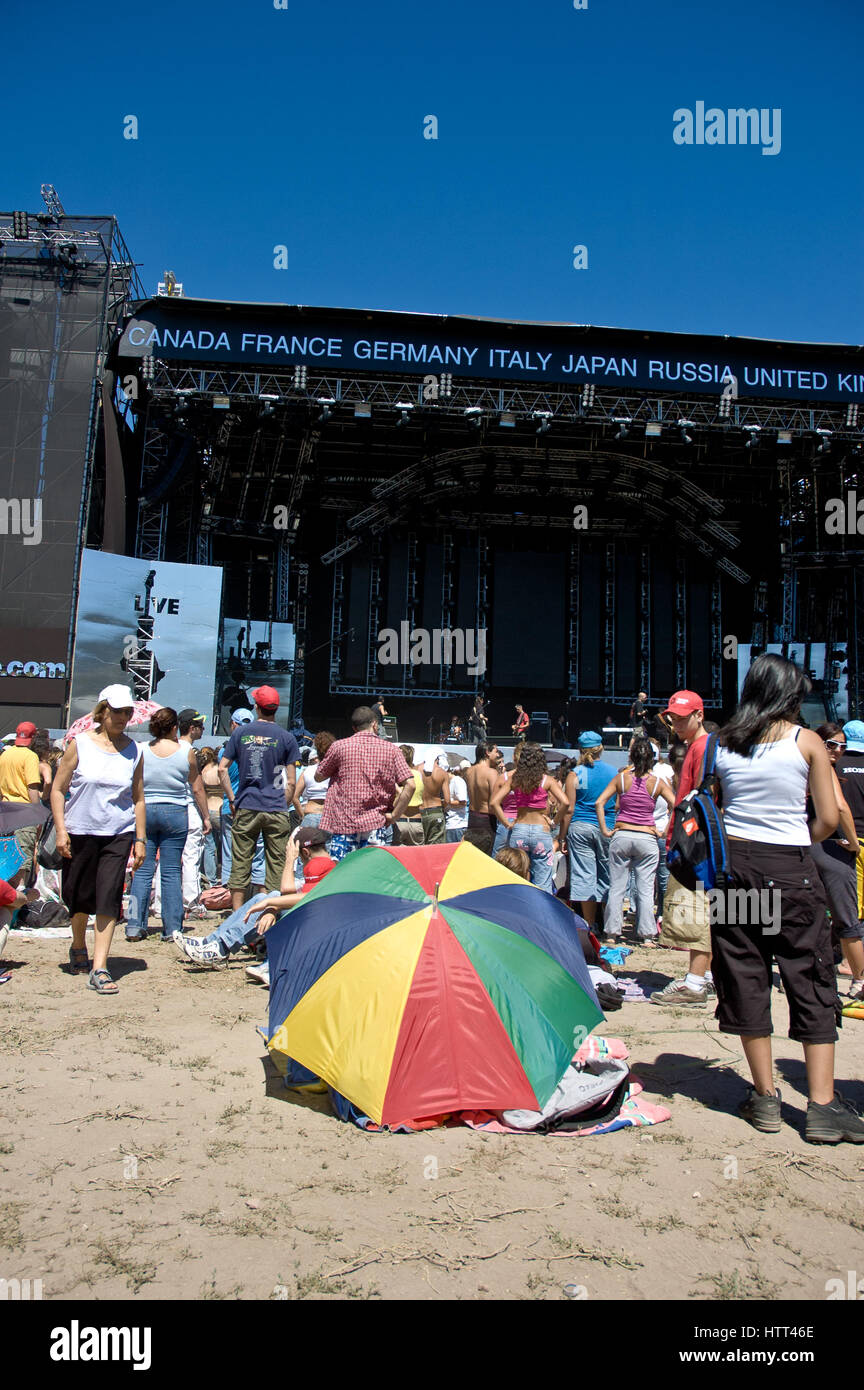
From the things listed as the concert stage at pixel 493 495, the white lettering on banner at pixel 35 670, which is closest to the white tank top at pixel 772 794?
the concert stage at pixel 493 495

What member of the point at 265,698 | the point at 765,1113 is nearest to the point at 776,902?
the point at 765,1113

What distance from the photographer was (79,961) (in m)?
4.92

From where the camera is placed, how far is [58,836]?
440 cm

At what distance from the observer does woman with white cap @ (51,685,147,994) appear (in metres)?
4.53

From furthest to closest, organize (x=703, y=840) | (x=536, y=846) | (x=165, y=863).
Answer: (x=536, y=846)
(x=165, y=863)
(x=703, y=840)

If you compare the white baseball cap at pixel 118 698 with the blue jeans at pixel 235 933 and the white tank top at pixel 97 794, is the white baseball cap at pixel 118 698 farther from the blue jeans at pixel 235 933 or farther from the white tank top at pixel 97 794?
the blue jeans at pixel 235 933

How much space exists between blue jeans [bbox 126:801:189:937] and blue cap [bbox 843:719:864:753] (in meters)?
4.19

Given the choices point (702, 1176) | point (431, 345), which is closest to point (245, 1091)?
point (702, 1176)

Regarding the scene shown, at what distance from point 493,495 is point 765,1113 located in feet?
62.2

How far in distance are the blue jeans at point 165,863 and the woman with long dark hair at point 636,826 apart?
2.81 meters

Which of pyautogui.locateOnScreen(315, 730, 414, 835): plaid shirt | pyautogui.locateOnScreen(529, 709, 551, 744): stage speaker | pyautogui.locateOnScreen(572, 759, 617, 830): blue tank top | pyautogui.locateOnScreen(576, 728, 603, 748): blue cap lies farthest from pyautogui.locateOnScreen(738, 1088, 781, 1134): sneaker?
pyautogui.locateOnScreen(529, 709, 551, 744): stage speaker

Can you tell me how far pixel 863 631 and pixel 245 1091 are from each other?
2005cm
